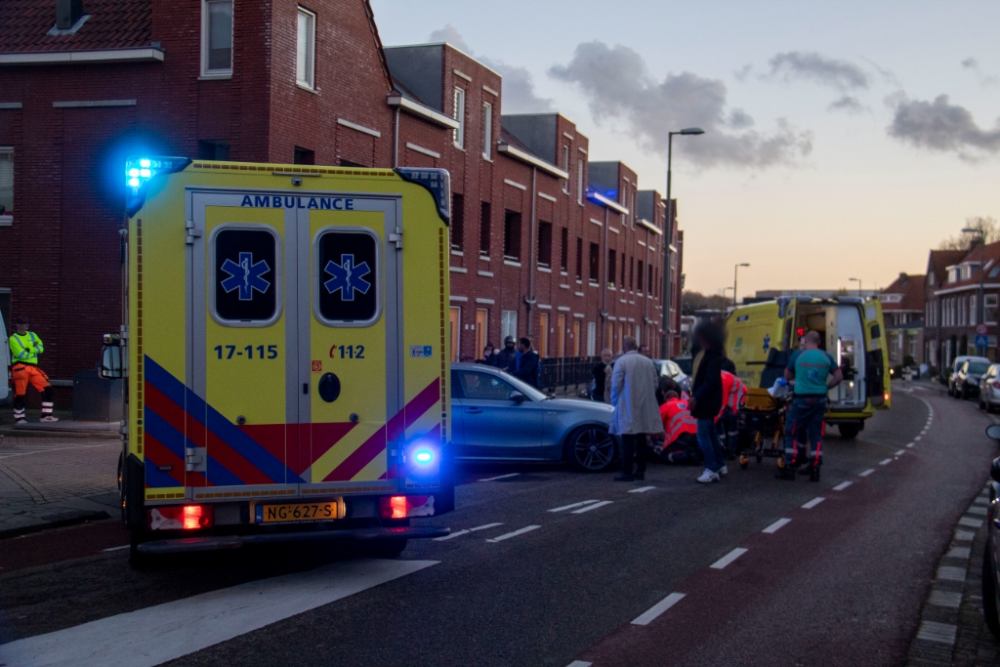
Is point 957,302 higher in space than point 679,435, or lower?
higher

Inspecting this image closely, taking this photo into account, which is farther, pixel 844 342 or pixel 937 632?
pixel 844 342

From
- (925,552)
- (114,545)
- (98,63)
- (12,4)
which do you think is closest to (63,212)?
(98,63)

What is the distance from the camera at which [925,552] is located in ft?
28.2

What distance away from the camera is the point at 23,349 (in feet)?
59.8

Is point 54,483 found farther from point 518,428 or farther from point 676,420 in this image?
point 676,420

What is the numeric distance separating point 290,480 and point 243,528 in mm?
436

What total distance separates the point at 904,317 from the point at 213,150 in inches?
4465

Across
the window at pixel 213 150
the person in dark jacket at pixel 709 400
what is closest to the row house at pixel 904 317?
the window at pixel 213 150

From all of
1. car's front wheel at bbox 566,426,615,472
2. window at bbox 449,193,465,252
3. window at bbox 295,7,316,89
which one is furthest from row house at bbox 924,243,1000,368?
car's front wheel at bbox 566,426,615,472

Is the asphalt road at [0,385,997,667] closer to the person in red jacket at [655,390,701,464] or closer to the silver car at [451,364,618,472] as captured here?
the silver car at [451,364,618,472]

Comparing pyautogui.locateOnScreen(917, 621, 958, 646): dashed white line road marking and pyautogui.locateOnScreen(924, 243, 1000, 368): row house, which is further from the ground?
pyautogui.locateOnScreen(924, 243, 1000, 368): row house

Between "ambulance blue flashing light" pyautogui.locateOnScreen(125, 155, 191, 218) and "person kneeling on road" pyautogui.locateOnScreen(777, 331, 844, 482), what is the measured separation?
29.1ft

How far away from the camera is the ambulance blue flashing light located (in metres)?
6.59

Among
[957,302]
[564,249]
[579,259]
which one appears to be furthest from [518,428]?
[957,302]
